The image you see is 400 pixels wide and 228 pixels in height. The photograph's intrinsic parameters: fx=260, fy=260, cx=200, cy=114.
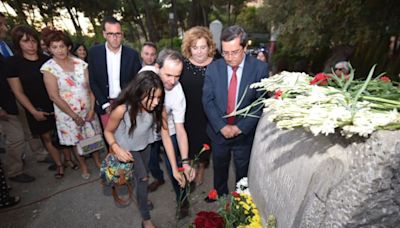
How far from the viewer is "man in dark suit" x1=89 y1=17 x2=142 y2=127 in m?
3.02

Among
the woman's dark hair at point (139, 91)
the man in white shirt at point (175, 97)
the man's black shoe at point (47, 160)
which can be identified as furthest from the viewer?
the man's black shoe at point (47, 160)

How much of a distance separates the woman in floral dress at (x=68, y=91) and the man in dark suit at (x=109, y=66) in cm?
19

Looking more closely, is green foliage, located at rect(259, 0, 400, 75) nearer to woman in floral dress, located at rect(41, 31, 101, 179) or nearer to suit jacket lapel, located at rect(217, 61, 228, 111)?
suit jacket lapel, located at rect(217, 61, 228, 111)

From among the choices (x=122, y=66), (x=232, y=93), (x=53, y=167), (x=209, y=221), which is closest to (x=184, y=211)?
(x=209, y=221)

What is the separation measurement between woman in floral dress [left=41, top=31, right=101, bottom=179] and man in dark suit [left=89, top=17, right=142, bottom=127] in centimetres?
19

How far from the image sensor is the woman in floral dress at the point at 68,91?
296cm

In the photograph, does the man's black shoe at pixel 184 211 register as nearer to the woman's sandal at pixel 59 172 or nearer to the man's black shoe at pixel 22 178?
the woman's sandal at pixel 59 172

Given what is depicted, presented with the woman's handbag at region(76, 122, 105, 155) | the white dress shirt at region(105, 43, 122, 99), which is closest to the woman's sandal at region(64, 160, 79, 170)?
the woman's handbag at region(76, 122, 105, 155)

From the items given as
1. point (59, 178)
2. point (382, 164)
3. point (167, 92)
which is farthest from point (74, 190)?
point (382, 164)

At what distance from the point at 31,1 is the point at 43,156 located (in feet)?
26.7

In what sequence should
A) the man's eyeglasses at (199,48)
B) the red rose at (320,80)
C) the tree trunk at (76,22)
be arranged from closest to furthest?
the red rose at (320,80) → the man's eyeglasses at (199,48) → the tree trunk at (76,22)

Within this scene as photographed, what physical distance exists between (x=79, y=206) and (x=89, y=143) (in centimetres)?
75

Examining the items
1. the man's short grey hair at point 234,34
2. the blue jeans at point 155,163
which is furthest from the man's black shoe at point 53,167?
the man's short grey hair at point 234,34

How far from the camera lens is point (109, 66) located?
3.11m
